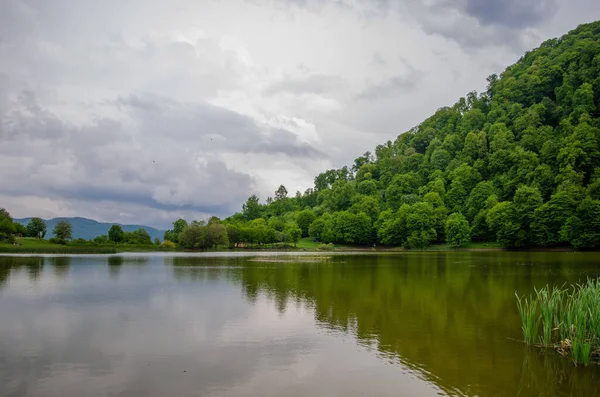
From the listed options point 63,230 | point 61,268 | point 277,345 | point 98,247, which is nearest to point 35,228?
point 63,230

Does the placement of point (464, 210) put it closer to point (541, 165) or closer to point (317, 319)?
point (541, 165)

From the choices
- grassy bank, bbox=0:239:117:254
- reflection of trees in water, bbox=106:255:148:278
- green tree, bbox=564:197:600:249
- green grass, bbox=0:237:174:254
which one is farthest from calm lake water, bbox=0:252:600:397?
green grass, bbox=0:237:174:254

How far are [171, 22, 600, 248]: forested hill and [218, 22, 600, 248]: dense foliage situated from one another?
12.8 inches

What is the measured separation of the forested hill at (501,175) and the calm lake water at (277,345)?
77.4 meters

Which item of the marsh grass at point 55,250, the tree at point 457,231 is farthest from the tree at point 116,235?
the tree at point 457,231

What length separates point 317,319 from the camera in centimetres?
2033

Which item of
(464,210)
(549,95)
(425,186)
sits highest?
(549,95)

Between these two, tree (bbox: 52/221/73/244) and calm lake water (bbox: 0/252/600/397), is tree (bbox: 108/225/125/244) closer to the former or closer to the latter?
tree (bbox: 52/221/73/244)

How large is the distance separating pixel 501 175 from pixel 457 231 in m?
32.1

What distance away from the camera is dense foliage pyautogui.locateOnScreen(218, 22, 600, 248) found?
97562 millimetres

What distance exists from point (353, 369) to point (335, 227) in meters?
130

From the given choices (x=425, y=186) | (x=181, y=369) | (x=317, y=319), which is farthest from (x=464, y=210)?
(x=181, y=369)

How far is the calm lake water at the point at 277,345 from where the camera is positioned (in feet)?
37.6

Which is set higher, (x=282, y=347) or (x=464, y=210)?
(x=464, y=210)
